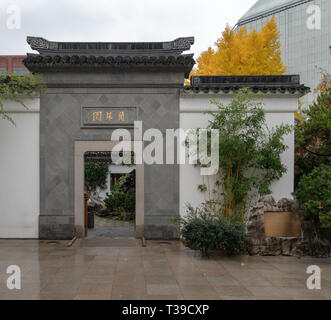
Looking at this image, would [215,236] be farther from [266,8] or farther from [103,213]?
[266,8]

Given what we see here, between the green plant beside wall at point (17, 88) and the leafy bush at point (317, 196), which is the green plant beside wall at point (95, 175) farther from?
the leafy bush at point (317, 196)

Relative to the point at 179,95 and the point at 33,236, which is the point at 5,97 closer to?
the point at 33,236

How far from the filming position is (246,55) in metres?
13.9

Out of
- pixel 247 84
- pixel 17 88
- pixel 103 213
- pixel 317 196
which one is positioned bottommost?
pixel 103 213

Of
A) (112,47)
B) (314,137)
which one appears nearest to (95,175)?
(112,47)

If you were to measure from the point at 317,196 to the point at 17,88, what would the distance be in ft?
22.1

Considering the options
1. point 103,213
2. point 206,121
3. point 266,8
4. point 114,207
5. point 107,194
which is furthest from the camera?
point 266,8

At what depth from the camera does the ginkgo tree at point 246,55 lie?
13898 mm

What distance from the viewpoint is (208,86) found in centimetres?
809

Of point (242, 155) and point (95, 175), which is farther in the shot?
point (95, 175)

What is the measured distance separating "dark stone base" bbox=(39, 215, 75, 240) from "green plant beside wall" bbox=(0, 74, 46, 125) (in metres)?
2.41

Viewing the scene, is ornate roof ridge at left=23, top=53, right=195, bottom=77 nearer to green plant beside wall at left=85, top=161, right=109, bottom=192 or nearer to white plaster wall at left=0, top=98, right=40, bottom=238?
white plaster wall at left=0, top=98, right=40, bottom=238

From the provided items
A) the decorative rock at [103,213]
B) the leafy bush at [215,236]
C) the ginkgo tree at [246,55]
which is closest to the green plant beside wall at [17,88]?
the leafy bush at [215,236]
